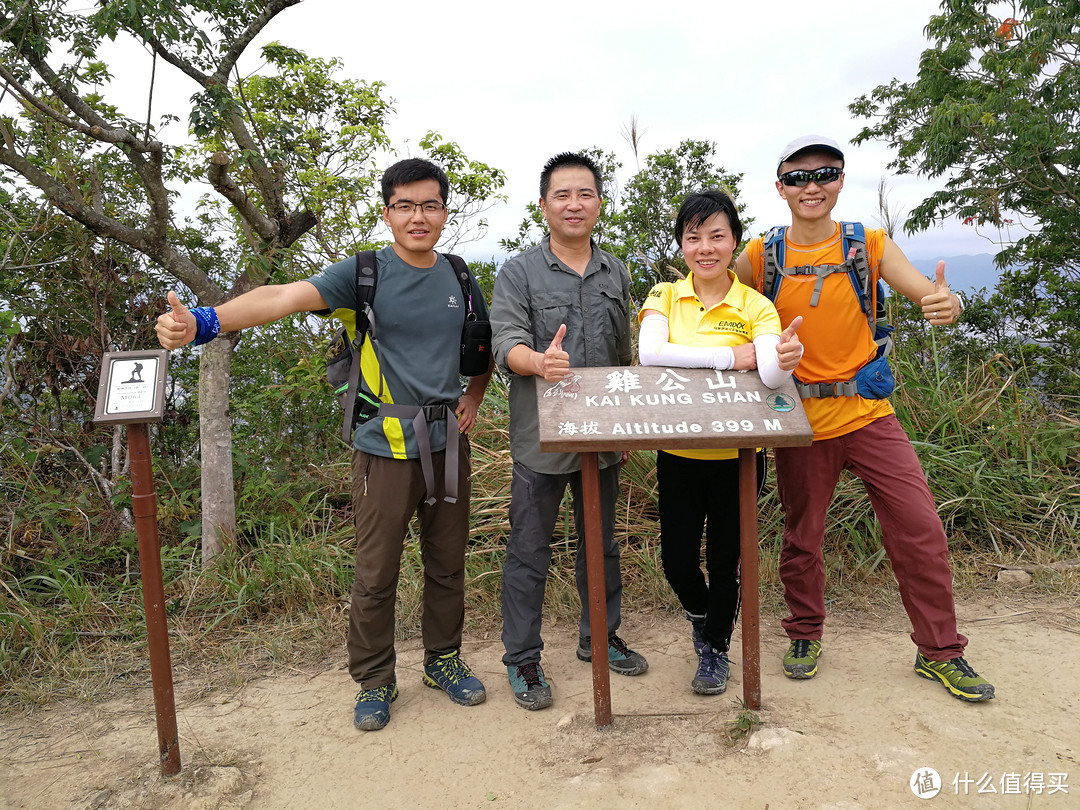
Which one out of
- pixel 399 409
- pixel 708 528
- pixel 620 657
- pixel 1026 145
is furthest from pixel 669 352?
pixel 1026 145

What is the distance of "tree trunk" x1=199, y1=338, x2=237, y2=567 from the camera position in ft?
14.3

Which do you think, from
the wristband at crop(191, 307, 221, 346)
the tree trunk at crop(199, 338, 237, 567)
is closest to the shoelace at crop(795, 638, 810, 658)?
the wristband at crop(191, 307, 221, 346)

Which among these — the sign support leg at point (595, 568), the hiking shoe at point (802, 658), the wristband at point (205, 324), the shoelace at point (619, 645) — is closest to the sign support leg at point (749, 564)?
the hiking shoe at point (802, 658)

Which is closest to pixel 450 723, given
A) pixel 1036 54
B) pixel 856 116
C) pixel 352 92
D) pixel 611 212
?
pixel 611 212

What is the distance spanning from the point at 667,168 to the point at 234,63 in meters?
4.16

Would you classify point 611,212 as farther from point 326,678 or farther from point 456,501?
point 326,678

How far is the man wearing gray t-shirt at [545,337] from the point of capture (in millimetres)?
2967

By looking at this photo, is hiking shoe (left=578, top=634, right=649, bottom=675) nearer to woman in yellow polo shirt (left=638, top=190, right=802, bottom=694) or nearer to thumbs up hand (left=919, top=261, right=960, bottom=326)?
woman in yellow polo shirt (left=638, top=190, right=802, bottom=694)

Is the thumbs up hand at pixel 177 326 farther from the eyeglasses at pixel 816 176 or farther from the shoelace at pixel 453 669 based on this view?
the eyeglasses at pixel 816 176

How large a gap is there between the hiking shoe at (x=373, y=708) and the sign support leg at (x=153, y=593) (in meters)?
0.66

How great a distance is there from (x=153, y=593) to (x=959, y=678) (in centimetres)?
307

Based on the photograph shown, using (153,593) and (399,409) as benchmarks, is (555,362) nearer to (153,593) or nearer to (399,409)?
(399,409)

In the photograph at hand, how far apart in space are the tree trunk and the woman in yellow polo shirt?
278 centimetres

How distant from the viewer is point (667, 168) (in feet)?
23.5
